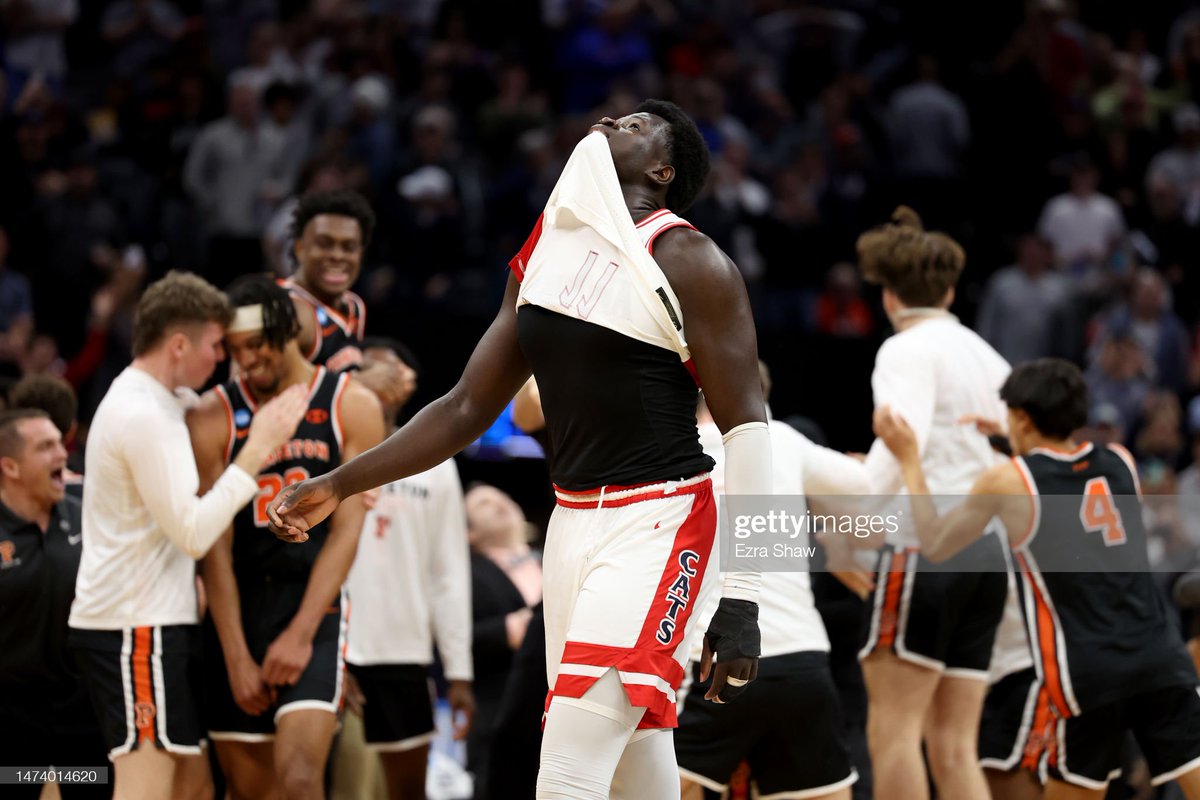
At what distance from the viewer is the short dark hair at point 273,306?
5.30 meters

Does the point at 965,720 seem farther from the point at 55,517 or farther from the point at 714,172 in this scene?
the point at 714,172

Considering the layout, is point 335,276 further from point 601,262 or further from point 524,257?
point 601,262

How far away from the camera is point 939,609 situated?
580 centimetres

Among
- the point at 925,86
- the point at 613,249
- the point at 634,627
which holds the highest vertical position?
the point at 925,86

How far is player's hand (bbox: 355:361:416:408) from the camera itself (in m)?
6.19

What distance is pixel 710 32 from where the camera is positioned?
14.1 metres

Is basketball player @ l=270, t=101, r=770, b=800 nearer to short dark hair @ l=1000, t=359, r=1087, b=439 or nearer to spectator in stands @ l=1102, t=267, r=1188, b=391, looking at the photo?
short dark hair @ l=1000, t=359, r=1087, b=439

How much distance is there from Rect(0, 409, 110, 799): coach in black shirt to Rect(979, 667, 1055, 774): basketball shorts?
11.2ft

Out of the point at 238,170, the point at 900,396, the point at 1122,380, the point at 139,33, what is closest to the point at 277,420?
the point at 900,396

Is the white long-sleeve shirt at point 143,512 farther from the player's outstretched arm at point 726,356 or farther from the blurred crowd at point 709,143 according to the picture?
the blurred crowd at point 709,143

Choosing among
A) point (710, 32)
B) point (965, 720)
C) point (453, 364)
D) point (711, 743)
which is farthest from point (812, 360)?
point (710, 32)

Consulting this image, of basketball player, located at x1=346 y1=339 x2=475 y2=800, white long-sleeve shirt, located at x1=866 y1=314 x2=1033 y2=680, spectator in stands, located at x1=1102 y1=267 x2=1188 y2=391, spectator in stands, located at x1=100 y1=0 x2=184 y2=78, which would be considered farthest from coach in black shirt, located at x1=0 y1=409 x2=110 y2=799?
spectator in stands, located at x1=1102 y1=267 x2=1188 y2=391

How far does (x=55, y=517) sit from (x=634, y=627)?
122 inches

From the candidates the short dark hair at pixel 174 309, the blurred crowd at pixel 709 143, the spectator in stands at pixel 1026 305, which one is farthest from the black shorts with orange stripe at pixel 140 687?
the spectator in stands at pixel 1026 305
